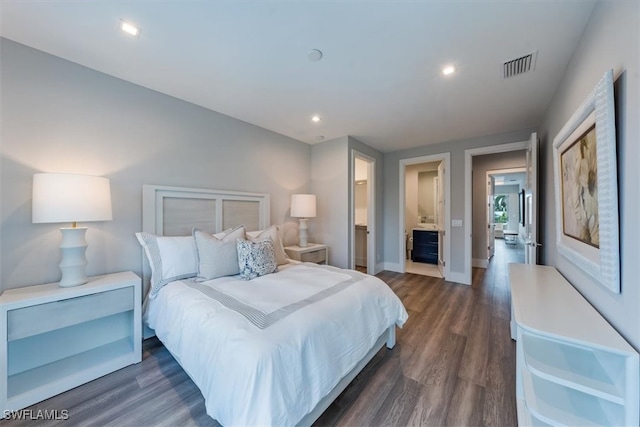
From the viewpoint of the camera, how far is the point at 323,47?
1.81 metres

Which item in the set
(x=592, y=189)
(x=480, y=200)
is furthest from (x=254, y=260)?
(x=480, y=200)

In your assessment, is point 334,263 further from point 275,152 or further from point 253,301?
point 253,301

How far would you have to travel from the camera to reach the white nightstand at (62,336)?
1.51m

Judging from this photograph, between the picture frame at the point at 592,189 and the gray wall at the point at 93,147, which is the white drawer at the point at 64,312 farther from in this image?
the picture frame at the point at 592,189

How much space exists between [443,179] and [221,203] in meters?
3.78

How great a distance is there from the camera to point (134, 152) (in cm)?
233

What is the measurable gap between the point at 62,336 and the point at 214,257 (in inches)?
51.0

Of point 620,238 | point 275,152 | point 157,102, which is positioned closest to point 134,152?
point 157,102

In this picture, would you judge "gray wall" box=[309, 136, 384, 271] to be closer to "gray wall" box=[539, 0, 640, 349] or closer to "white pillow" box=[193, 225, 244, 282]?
"white pillow" box=[193, 225, 244, 282]

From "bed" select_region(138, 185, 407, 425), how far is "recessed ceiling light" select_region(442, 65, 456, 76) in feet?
6.40

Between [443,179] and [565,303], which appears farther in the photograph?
[443,179]

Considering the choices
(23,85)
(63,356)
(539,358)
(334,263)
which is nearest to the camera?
(539,358)

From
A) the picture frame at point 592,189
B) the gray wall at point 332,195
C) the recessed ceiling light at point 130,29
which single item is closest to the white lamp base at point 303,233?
the gray wall at point 332,195

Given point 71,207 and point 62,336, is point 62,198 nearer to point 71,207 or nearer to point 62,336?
point 71,207
